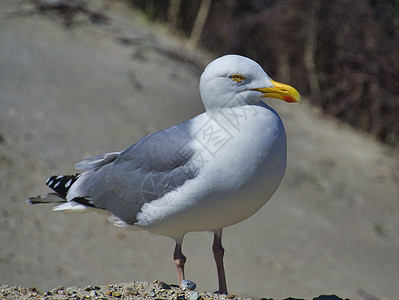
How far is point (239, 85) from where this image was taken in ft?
13.0

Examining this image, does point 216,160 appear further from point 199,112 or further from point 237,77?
point 199,112

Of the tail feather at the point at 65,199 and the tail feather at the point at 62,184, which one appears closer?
the tail feather at the point at 65,199

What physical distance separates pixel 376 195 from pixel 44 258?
449 centimetres

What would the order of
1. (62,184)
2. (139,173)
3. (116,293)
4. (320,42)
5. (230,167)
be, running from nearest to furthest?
(230,167)
(116,293)
(139,173)
(62,184)
(320,42)

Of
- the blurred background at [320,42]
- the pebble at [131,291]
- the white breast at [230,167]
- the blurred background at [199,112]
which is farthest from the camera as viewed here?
the blurred background at [320,42]

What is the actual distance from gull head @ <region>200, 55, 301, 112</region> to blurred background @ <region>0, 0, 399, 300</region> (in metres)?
2.57

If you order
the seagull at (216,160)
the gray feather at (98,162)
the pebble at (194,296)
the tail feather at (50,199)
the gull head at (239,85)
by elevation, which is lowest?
the tail feather at (50,199)

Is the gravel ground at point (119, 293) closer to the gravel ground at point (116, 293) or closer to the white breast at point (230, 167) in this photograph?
the gravel ground at point (116, 293)

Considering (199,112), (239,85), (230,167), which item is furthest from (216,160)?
(199,112)

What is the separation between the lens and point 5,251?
6117mm

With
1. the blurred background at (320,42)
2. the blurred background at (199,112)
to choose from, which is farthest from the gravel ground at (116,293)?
the blurred background at (320,42)

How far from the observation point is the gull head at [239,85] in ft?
12.9

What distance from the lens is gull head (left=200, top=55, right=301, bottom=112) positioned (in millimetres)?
3930

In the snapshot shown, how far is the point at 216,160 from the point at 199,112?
4.62 m
